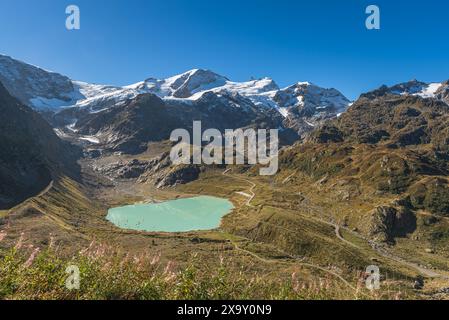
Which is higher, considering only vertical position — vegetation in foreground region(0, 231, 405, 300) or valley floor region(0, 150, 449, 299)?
vegetation in foreground region(0, 231, 405, 300)

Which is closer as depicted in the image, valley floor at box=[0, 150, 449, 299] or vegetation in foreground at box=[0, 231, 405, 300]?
vegetation in foreground at box=[0, 231, 405, 300]

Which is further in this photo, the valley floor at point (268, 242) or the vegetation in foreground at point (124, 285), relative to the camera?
the valley floor at point (268, 242)

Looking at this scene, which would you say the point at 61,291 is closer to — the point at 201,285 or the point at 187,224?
the point at 201,285

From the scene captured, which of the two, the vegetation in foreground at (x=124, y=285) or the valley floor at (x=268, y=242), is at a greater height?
the vegetation in foreground at (x=124, y=285)

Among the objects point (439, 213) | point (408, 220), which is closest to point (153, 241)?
point (408, 220)

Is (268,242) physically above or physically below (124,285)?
below

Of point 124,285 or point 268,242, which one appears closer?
point 124,285
